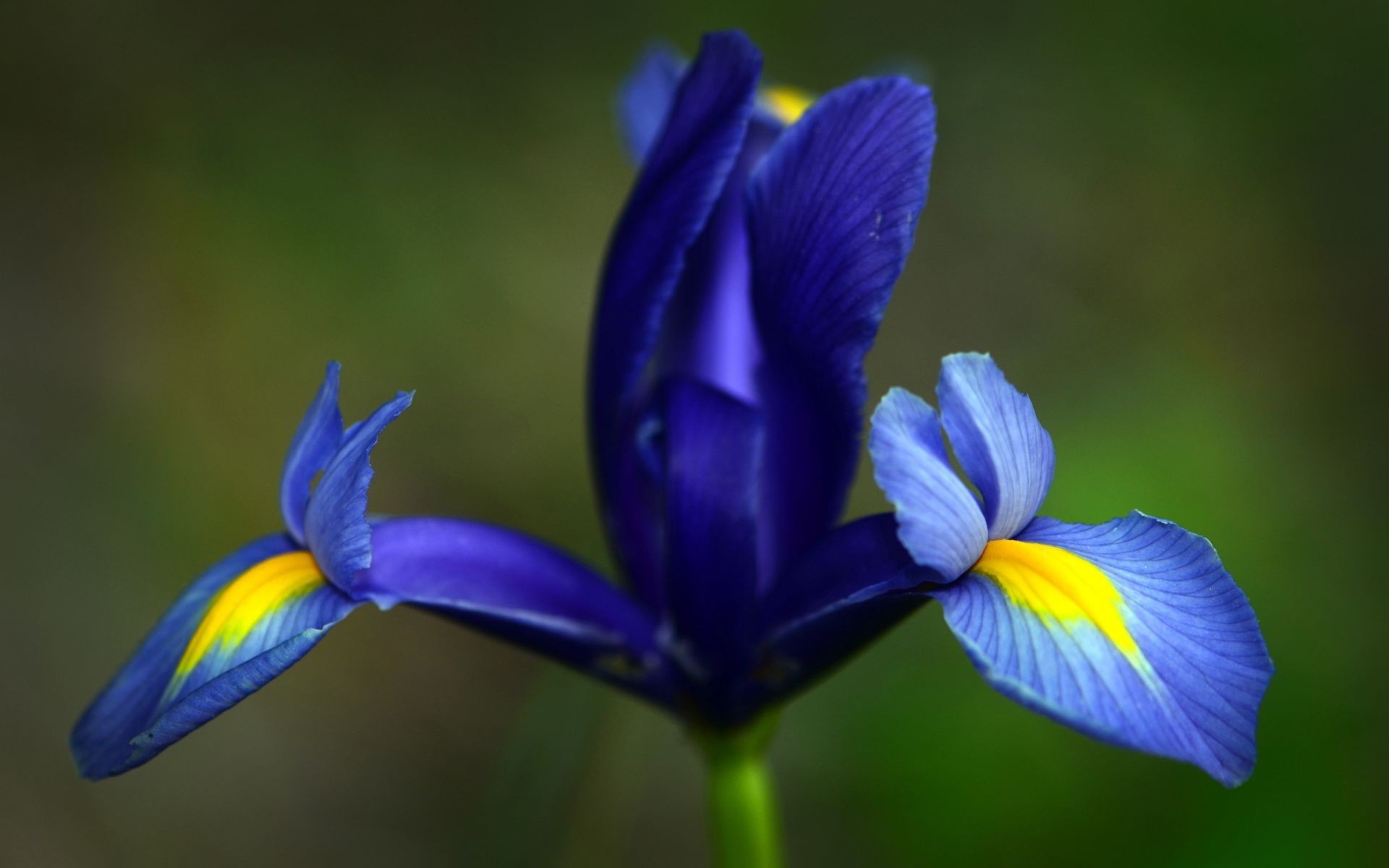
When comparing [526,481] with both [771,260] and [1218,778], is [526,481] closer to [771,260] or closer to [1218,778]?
[771,260]

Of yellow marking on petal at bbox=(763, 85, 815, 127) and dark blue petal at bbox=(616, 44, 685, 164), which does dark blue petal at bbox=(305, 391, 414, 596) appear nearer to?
yellow marking on petal at bbox=(763, 85, 815, 127)

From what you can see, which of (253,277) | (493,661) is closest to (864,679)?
(493,661)

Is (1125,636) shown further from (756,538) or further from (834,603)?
(756,538)

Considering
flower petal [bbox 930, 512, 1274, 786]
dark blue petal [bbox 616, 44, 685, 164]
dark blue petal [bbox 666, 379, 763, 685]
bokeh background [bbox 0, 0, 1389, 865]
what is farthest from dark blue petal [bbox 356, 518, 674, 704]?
bokeh background [bbox 0, 0, 1389, 865]

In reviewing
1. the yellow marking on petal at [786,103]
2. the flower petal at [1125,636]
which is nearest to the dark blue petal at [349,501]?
the flower petal at [1125,636]

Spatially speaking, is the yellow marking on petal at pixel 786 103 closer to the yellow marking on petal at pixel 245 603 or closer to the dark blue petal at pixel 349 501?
the dark blue petal at pixel 349 501

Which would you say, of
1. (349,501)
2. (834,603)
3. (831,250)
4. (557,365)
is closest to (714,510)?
(834,603)
